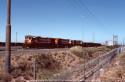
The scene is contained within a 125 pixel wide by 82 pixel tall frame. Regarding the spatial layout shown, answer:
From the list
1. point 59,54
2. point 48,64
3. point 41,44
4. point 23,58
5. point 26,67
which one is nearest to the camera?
point 26,67

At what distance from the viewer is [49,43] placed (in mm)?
70000

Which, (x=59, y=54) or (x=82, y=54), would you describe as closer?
(x=59, y=54)

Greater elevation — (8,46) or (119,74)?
(8,46)

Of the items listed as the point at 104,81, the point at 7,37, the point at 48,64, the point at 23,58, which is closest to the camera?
the point at 7,37

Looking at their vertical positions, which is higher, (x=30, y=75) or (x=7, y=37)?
(x=7, y=37)

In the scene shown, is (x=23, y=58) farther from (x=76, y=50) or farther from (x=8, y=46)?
(x=76, y=50)

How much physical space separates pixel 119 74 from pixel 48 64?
11.0 metres

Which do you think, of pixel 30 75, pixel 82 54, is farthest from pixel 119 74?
pixel 82 54

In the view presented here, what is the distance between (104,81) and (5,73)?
22.3 ft

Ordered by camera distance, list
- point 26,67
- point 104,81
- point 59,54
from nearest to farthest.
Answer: point 104,81 → point 26,67 → point 59,54

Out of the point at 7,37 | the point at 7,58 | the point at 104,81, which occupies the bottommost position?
the point at 104,81

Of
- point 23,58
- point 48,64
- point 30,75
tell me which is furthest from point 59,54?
point 30,75

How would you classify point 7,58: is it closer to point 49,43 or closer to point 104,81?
point 104,81

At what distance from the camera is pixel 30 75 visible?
2258cm
